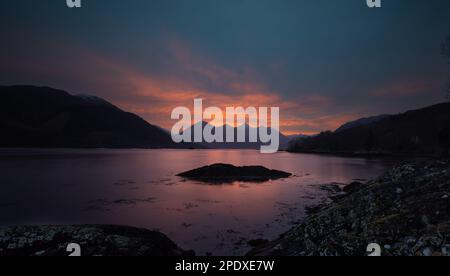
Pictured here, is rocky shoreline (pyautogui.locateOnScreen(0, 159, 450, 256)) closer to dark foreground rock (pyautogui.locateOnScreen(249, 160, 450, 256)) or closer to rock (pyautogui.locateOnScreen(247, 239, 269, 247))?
dark foreground rock (pyautogui.locateOnScreen(249, 160, 450, 256))

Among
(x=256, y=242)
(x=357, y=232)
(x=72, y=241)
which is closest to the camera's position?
→ (x=357, y=232)

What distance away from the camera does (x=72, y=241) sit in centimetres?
887

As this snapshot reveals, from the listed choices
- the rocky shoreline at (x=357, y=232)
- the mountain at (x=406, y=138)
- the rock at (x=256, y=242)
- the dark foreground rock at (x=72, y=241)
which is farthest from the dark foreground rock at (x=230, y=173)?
the mountain at (x=406, y=138)

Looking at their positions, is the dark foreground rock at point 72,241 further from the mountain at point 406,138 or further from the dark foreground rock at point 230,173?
the mountain at point 406,138

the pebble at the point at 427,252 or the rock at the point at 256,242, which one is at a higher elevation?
the pebble at the point at 427,252

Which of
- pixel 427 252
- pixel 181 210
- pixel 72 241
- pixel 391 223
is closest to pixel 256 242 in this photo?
pixel 391 223

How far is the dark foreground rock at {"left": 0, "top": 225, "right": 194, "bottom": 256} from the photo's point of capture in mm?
8562

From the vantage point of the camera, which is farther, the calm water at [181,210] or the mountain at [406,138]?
the mountain at [406,138]

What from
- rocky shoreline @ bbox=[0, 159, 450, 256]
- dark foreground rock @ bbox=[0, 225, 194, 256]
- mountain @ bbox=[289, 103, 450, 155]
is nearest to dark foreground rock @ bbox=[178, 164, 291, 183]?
rocky shoreline @ bbox=[0, 159, 450, 256]

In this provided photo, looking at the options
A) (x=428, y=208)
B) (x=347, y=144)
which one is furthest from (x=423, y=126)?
(x=428, y=208)

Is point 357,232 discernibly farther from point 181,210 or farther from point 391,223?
point 181,210

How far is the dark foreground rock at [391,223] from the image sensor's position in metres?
5.73

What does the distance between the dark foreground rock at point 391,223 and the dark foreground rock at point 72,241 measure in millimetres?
5593

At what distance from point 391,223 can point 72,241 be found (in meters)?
12.1
